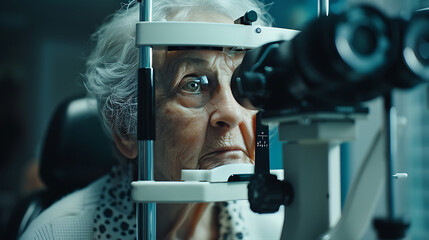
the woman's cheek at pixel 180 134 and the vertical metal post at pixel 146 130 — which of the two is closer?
the vertical metal post at pixel 146 130

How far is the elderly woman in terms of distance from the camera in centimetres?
92

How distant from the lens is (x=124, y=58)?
105cm

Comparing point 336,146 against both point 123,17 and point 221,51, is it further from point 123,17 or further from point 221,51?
point 123,17

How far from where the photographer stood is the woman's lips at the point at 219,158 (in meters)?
0.90

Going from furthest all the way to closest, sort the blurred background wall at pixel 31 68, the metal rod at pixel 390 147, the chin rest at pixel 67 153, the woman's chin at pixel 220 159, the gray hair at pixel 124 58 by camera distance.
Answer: the blurred background wall at pixel 31 68 → the chin rest at pixel 67 153 → the gray hair at pixel 124 58 → the woman's chin at pixel 220 159 → the metal rod at pixel 390 147

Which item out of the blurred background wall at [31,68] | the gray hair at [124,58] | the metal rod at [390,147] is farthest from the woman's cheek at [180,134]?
the blurred background wall at [31,68]

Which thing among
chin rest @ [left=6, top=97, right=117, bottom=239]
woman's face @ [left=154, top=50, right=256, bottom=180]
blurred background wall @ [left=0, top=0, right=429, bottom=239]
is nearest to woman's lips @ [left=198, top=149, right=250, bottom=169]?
woman's face @ [left=154, top=50, right=256, bottom=180]

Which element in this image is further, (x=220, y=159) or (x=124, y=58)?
(x=124, y=58)

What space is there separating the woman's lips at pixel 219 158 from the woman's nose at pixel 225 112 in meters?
0.06

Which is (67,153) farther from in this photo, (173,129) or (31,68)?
(31,68)

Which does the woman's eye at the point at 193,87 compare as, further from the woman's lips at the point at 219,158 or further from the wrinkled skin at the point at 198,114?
the woman's lips at the point at 219,158

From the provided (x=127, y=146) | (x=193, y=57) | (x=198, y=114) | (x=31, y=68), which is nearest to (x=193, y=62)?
(x=193, y=57)

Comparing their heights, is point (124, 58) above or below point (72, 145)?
above

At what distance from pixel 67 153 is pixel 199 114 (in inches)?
25.0
